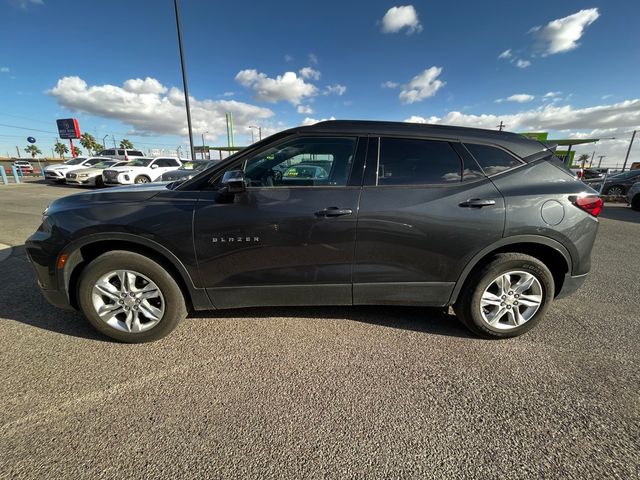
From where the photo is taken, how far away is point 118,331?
98.9 inches

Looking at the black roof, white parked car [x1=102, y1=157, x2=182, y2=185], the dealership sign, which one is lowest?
white parked car [x1=102, y1=157, x2=182, y2=185]

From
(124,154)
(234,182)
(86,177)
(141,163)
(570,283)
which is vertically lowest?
(570,283)

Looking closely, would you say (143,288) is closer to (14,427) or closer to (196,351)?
(196,351)

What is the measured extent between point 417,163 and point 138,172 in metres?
15.2

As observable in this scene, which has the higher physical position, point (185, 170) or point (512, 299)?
point (185, 170)

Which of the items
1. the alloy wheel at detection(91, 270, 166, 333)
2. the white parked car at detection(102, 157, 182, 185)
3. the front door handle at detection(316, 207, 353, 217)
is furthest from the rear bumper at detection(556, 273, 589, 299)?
the white parked car at detection(102, 157, 182, 185)

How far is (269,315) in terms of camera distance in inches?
117

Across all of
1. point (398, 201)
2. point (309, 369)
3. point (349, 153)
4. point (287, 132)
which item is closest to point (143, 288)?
point (309, 369)

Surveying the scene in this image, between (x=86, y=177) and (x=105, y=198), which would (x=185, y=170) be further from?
(x=105, y=198)

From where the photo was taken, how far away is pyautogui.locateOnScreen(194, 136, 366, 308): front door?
2.35m

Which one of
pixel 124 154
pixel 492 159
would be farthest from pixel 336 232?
pixel 124 154

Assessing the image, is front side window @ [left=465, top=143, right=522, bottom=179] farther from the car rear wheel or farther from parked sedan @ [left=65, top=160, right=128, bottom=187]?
parked sedan @ [left=65, top=160, right=128, bottom=187]

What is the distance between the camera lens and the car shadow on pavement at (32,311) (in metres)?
2.72

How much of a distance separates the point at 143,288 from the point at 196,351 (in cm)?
70
